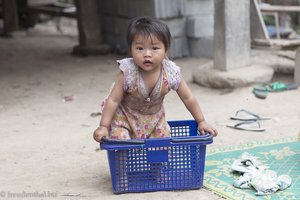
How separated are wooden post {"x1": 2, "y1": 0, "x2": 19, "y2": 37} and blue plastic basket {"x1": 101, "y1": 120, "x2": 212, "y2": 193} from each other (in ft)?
27.9

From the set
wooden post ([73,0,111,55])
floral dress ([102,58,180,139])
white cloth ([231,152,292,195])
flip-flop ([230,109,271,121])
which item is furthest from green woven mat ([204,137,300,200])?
wooden post ([73,0,111,55])

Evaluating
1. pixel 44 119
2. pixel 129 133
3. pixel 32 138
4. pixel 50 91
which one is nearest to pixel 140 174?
pixel 129 133

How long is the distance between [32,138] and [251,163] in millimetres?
1897

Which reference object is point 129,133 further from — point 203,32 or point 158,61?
point 203,32

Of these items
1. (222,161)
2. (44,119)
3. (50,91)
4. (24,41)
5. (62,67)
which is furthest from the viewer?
(24,41)

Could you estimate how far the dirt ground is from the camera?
11.0ft

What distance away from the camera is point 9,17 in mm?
11211

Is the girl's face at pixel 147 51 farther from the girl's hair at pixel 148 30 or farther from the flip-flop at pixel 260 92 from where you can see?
the flip-flop at pixel 260 92

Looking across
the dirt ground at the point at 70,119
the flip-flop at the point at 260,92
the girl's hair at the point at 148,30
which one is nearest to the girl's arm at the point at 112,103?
the girl's hair at the point at 148,30

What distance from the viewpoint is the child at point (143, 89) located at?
9.95ft

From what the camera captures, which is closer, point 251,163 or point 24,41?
point 251,163

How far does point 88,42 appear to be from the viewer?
29.5ft

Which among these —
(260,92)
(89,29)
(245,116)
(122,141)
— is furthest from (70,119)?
(89,29)

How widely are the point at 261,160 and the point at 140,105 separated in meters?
0.98
